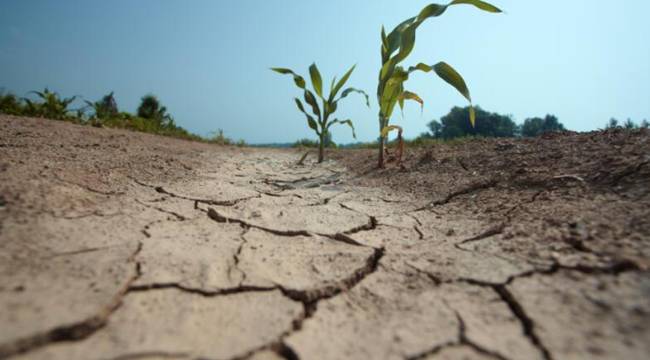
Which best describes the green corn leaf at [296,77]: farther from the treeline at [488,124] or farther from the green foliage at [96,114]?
the treeline at [488,124]

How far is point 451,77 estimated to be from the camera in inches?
87.7

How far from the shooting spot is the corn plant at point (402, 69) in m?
2.20

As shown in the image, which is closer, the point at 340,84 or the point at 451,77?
the point at 451,77

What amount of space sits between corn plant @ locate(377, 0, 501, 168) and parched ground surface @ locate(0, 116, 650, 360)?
33.8 inches

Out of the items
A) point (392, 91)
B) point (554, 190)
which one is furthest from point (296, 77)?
point (554, 190)

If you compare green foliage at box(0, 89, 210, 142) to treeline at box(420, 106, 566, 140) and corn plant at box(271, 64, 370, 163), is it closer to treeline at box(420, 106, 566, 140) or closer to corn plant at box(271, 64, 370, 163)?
corn plant at box(271, 64, 370, 163)

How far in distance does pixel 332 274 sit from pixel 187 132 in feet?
19.7

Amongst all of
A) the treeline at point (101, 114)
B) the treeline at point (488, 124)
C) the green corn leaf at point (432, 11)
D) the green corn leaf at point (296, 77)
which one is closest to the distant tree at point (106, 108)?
the treeline at point (101, 114)

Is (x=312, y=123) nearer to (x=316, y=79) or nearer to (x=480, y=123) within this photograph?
(x=316, y=79)

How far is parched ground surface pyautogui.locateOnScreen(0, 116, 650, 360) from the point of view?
66 centimetres

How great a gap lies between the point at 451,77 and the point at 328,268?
71.9 inches

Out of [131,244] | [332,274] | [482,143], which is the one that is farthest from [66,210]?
[482,143]

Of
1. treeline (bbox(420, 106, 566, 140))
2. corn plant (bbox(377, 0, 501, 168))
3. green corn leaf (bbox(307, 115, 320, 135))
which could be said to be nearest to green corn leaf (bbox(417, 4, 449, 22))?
corn plant (bbox(377, 0, 501, 168))

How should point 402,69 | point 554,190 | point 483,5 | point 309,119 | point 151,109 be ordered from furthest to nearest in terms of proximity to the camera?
point 151,109 < point 309,119 < point 402,69 < point 483,5 < point 554,190
